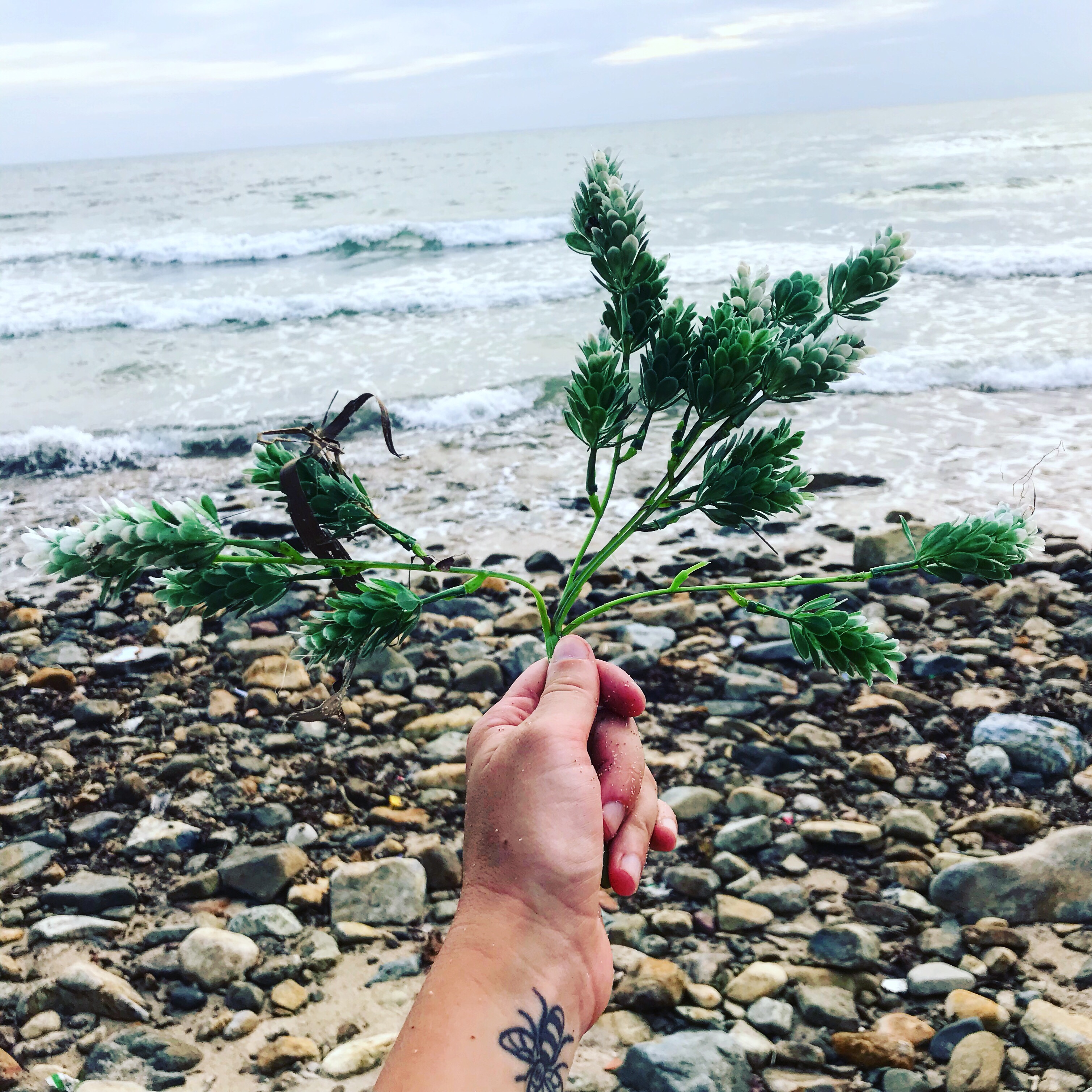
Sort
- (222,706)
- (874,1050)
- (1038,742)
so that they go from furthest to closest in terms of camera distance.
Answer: (222,706) → (1038,742) → (874,1050)

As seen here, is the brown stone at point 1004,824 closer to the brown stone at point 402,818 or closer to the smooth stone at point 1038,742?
the smooth stone at point 1038,742

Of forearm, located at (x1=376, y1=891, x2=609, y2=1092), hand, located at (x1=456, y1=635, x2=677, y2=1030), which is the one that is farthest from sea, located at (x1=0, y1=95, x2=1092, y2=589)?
forearm, located at (x1=376, y1=891, x2=609, y2=1092)

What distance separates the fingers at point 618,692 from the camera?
195cm

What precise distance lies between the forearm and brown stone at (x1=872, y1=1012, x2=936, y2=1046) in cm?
154

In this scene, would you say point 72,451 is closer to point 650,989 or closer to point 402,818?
point 402,818

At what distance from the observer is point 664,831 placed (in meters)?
2.27

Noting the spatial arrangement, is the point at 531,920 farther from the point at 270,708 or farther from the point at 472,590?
the point at 270,708

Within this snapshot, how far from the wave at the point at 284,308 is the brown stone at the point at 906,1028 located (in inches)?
519

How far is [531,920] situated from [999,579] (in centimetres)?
111

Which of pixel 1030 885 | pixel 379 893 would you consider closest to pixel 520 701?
pixel 379 893

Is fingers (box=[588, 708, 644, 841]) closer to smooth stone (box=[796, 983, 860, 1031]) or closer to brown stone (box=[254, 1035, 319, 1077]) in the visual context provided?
smooth stone (box=[796, 983, 860, 1031])

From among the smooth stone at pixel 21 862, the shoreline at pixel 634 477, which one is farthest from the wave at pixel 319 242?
the smooth stone at pixel 21 862

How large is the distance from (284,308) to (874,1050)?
15.1 metres

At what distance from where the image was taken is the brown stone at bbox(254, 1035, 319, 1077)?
287 centimetres
